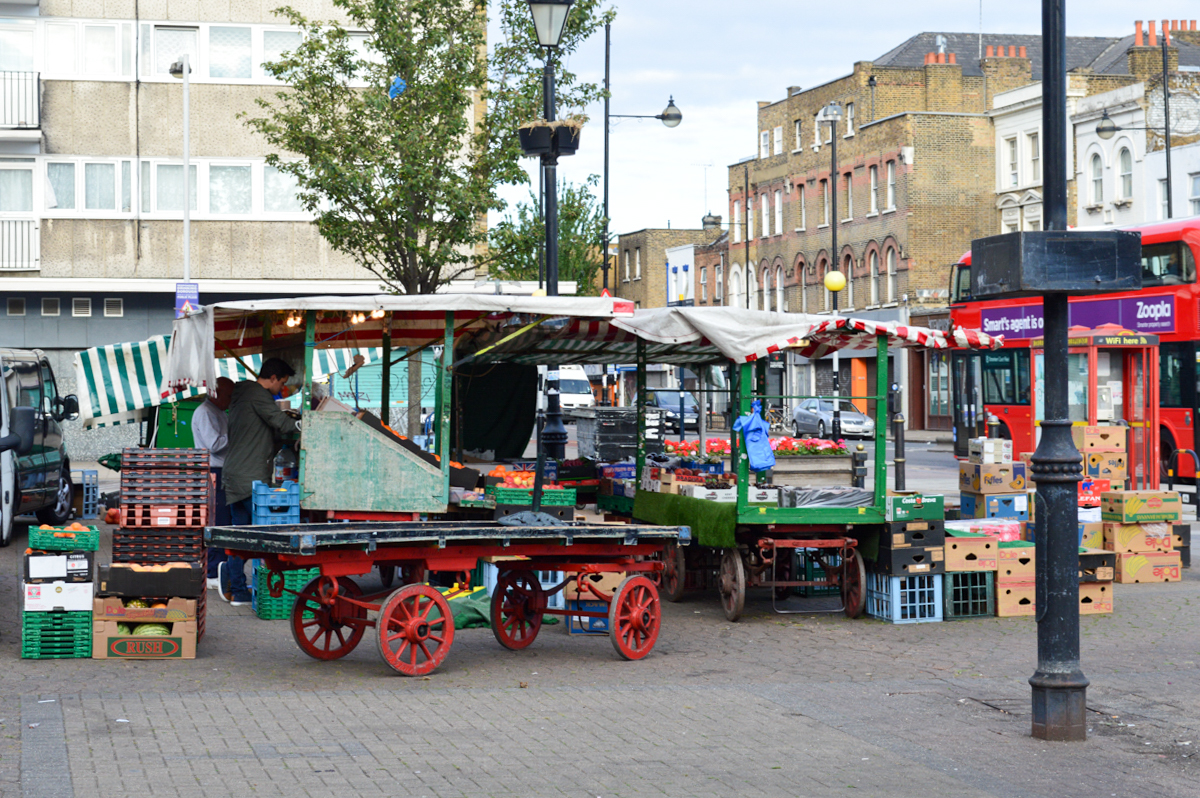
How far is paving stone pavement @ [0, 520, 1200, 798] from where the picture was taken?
6.67 meters

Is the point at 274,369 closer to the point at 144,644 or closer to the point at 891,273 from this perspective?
the point at 144,644

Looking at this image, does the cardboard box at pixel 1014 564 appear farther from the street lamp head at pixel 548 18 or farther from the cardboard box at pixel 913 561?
the street lamp head at pixel 548 18

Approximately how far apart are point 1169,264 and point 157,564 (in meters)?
19.8

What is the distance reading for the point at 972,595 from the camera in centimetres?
1230

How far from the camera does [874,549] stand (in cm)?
1227

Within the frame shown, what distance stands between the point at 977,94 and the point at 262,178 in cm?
3882

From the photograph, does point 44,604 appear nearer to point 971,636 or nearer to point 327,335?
point 327,335

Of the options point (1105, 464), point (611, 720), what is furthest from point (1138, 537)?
point (611, 720)

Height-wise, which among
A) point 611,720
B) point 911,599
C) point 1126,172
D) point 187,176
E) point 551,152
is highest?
point 1126,172

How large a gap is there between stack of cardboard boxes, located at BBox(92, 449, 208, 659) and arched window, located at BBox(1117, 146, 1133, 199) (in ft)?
137

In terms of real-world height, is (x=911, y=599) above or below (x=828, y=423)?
below

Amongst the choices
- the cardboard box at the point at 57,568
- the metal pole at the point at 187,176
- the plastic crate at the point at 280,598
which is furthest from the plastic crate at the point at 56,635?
the metal pole at the point at 187,176

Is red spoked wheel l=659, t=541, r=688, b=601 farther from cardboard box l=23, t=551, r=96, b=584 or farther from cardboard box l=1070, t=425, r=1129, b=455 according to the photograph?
cardboard box l=1070, t=425, r=1129, b=455

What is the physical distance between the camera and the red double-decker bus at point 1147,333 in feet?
75.4
